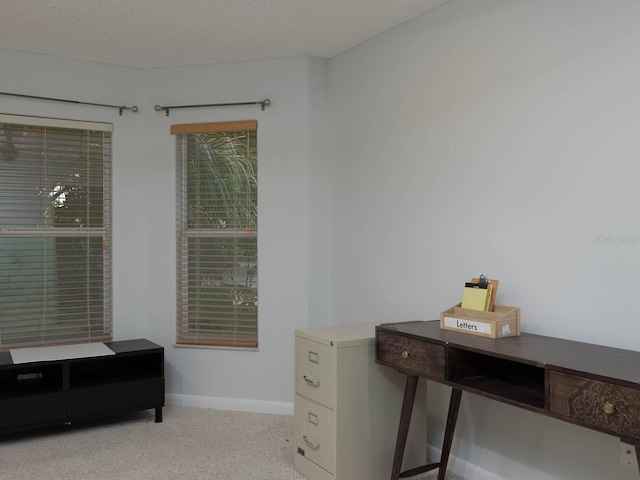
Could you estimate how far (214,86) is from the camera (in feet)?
13.1

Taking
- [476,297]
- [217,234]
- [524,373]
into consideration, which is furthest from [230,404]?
[524,373]

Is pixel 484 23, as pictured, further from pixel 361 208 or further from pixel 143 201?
pixel 143 201

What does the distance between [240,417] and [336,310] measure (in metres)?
0.94

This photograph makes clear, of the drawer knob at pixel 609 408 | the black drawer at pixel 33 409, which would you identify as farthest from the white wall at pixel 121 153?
the drawer knob at pixel 609 408

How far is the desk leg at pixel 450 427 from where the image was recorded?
2.64 m

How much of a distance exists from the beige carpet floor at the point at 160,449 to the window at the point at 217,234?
583 millimetres

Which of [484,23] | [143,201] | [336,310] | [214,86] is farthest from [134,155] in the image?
[484,23]

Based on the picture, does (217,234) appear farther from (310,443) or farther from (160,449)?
(310,443)

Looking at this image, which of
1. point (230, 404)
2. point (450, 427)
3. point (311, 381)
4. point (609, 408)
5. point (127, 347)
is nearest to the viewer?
point (609, 408)

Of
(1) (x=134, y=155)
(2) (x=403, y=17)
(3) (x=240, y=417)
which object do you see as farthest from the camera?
(1) (x=134, y=155)

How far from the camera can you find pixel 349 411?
8.68 ft

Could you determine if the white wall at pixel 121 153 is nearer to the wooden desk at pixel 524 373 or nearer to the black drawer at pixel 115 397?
the black drawer at pixel 115 397

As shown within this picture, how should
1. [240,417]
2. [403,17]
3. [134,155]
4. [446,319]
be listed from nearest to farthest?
[446,319], [403,17], [240,417], [134,155]

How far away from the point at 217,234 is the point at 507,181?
2.12m
